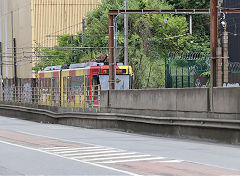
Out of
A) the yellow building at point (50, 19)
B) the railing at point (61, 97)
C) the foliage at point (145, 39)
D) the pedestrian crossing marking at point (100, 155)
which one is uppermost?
the yellow building at point (50, 19)

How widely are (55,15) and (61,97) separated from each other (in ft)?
169

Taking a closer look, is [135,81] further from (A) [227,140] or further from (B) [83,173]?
(B) [83,173]

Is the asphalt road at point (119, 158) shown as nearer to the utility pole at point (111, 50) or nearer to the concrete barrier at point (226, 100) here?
the concrete barrier at point (226, 100)

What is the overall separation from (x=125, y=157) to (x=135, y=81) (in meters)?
27.9

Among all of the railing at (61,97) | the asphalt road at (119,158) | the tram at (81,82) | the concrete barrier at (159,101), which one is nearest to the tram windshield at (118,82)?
the tram at (81,82)

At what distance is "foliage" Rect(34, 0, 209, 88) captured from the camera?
4456 cm

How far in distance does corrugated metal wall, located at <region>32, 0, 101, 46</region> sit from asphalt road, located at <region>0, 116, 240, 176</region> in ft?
221

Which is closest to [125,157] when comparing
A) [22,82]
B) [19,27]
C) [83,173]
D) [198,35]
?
[83,173]

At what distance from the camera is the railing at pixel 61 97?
3102cm

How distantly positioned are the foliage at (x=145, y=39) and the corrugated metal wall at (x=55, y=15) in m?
15.0

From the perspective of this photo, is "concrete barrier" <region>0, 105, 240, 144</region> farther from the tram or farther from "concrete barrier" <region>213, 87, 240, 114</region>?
the tram

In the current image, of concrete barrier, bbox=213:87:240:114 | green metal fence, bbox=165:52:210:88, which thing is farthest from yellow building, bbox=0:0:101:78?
concrete barrier, bbox=213:87:240:114

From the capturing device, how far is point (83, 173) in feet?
37.4

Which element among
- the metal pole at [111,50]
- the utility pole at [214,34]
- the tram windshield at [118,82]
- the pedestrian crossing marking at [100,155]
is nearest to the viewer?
the pedestrian crossing marking at [100,155]
